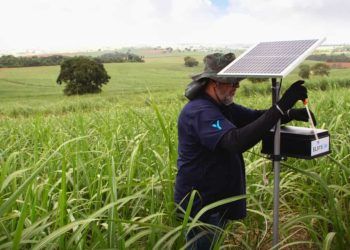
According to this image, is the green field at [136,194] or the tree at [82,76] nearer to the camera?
the green field at [136,194]

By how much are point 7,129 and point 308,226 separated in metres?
5.09

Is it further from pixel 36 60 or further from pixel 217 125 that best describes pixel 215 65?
pixel 36 60

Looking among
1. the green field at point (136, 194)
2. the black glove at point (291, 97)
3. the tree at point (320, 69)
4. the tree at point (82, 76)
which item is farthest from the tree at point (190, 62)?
the black glove at point (291, 97)

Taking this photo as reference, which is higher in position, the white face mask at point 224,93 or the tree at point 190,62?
the white face mask at point 224,93

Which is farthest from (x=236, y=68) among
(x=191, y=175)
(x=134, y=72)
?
(x=134, y=72)

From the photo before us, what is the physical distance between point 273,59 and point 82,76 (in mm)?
47717

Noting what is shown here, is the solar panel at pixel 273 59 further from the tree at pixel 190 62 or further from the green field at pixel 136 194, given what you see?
→ the tree at pixel 190 62

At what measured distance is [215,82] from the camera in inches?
94.3

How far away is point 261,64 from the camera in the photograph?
6.74 feet

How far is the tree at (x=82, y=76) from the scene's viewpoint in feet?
158

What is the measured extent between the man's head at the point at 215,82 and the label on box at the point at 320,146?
532 mm

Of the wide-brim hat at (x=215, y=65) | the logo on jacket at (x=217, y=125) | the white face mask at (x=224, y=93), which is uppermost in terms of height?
the wide-brim hat at (x=215, y=65)

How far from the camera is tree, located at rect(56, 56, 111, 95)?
48.3m

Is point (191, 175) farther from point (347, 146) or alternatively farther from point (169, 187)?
point (347, 146)
